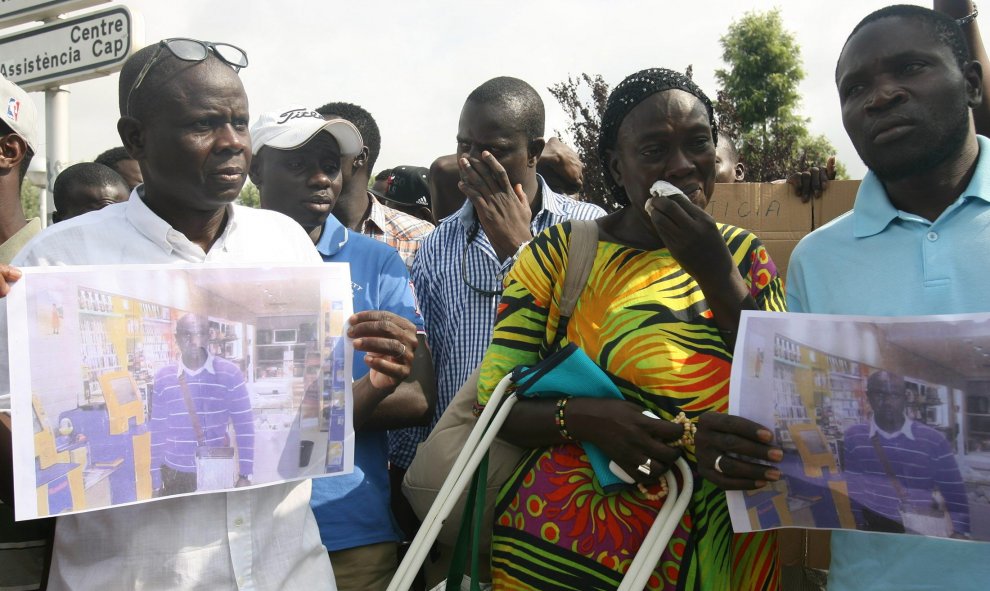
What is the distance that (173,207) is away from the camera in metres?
2.31

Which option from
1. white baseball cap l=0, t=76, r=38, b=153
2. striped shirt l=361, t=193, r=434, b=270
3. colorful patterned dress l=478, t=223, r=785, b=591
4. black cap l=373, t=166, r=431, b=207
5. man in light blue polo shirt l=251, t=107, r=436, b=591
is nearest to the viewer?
colorful patterned dress l=478, t=223, r=785, b=591

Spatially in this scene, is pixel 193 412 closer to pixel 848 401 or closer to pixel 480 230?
pixel 848 401

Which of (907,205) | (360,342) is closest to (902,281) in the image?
(907,205)

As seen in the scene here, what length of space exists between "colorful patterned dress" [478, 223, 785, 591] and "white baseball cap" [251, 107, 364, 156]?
4.53 feet

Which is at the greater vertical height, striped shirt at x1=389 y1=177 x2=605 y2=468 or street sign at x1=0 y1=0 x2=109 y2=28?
street sign at x1=0 y1=0 x2=109 y2=28

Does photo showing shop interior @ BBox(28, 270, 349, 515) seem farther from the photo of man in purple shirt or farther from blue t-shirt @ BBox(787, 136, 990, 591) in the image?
blue t-shirt @ BBox(787, 136, 990, 591)

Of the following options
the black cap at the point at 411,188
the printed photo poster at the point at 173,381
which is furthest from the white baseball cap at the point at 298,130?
the black cap at the point at 411,188

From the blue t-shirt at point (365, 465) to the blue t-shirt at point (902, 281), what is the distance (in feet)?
4.42

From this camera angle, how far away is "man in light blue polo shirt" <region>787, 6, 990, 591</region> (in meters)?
2.02

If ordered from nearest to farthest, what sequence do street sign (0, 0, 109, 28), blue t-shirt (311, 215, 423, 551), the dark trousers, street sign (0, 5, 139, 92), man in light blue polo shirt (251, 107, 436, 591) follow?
the dark trousers < man in light blue polo shirt (251, 107, 436, 591) < blue t-shirt (311, 215, 423, 551) < street sign (0, 5, 139, 92) < street sign (0, 0, 109, 28)

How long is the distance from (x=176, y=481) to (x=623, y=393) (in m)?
1.11

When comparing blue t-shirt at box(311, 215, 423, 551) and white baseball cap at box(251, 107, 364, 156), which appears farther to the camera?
white baseball cap at box(251, 107, 364, 156)

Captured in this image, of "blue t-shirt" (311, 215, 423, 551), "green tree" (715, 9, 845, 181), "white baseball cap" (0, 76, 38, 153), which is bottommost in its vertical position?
"blue t-shirt" (311, 215, 423, 551)

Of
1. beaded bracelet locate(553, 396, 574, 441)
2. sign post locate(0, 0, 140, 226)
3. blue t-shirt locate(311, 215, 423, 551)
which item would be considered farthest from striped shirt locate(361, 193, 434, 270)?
sign post locate(0, 0, 140, 226)
